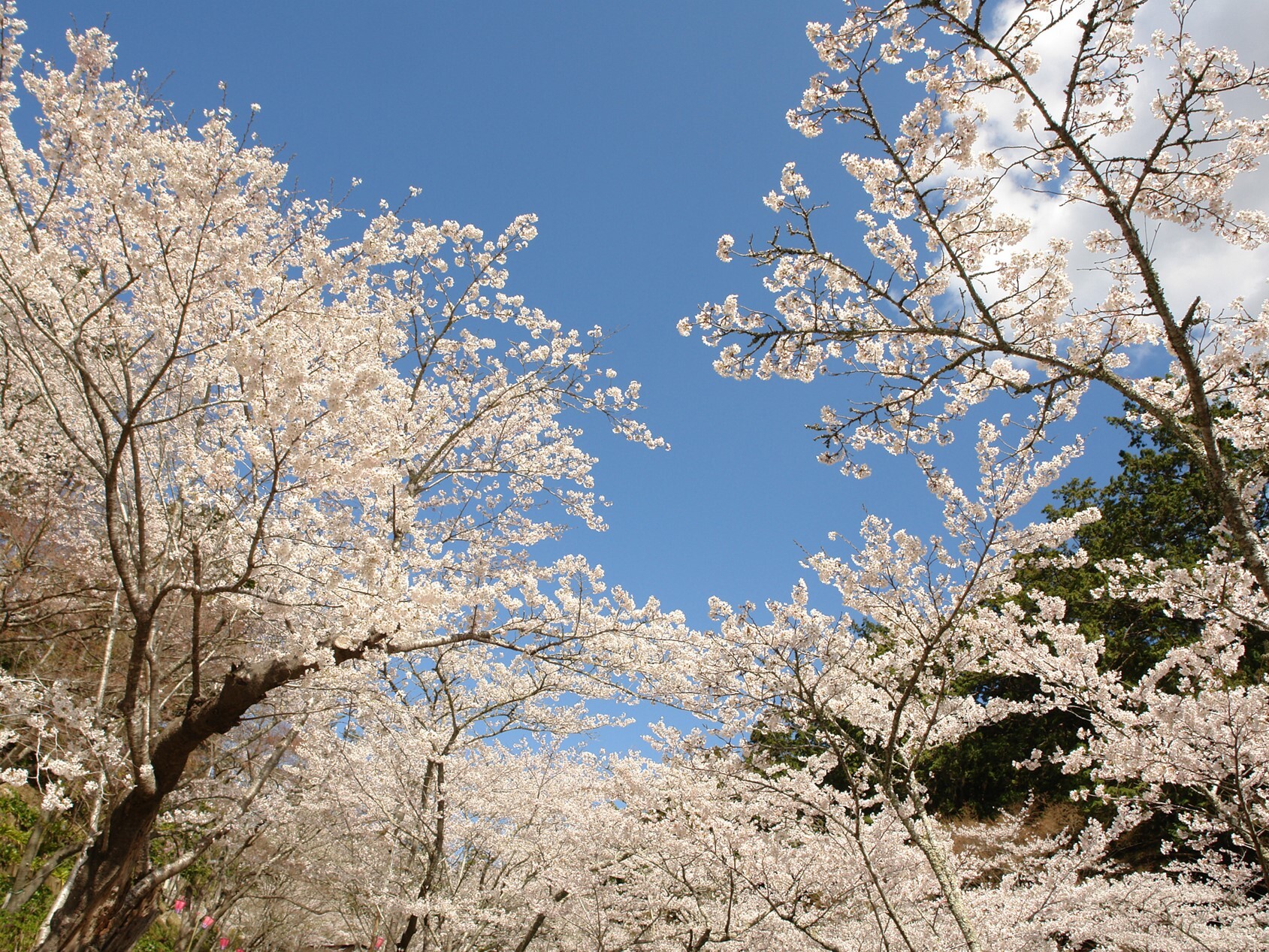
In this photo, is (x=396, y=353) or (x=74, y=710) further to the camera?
(x=396, y=353)

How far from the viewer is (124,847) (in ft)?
11.3

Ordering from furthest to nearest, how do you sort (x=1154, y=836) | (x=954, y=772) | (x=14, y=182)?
(x=954, y=772), (x=1154, y=836), (x=14, y=182)

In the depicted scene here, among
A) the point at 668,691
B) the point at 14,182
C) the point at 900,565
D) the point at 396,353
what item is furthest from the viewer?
the point at 396,353

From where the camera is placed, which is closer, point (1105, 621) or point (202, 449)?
point (202, 449)

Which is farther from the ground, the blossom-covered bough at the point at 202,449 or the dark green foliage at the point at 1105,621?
the dark green foliage at the point at 1105,621

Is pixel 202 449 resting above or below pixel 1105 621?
below

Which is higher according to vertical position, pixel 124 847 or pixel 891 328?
pixel 891 328

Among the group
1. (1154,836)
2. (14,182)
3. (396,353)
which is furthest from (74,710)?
(1154,836)

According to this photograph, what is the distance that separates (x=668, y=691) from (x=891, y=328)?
3324 mm

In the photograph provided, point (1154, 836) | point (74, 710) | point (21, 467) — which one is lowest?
point (74, 710)

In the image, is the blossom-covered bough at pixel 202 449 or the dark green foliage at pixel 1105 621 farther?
the dark green foliage at pixel 1105 621

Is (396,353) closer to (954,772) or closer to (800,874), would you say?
(800,874)

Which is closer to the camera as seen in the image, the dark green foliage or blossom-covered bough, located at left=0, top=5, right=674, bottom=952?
blossom-covered bough, located at left=0, top=5, right=674, bottom=952

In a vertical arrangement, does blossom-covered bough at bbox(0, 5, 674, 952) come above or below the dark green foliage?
below
